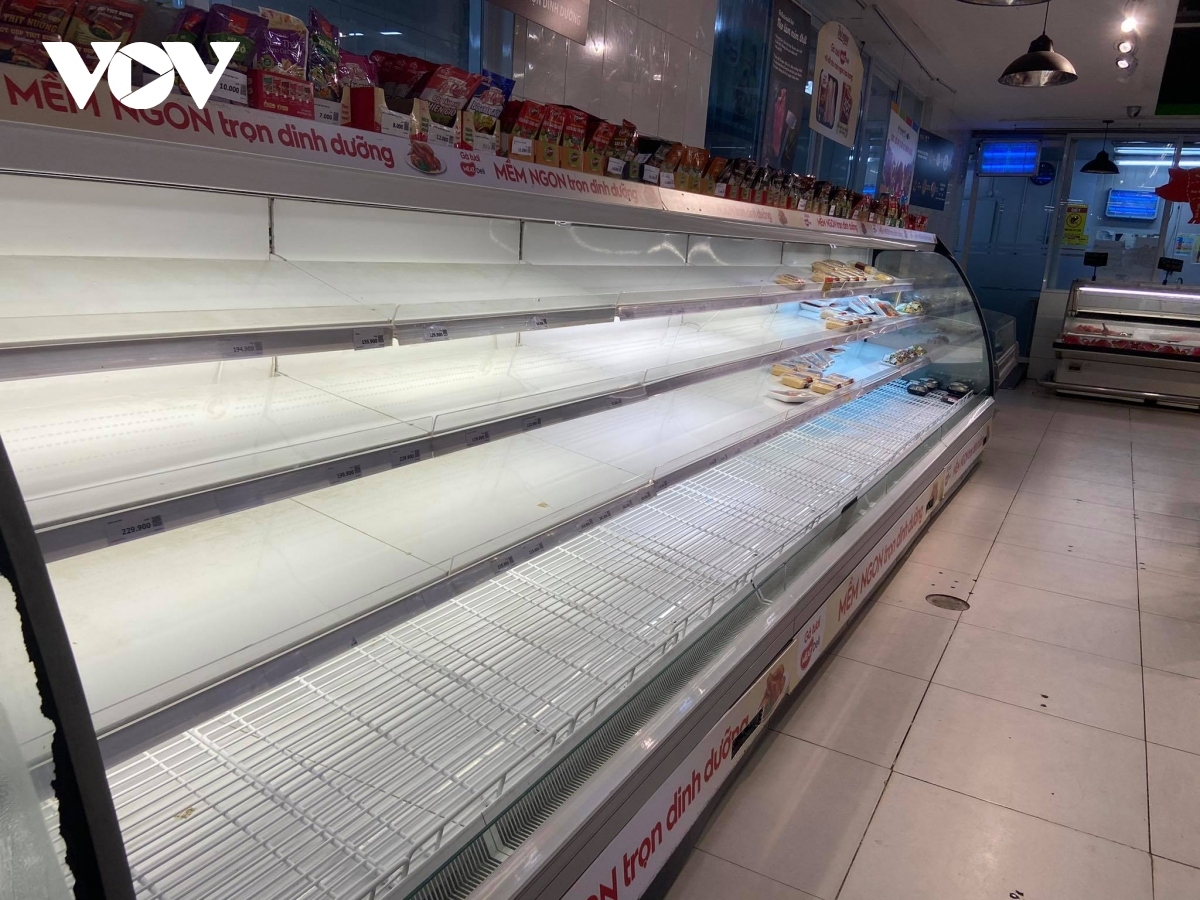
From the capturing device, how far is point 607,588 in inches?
90.8

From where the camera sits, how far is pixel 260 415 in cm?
155

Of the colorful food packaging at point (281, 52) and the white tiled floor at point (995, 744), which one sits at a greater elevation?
the colorful food packaging at point (281, 52)

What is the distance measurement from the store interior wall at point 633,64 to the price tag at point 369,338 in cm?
177

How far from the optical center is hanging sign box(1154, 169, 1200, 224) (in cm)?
876

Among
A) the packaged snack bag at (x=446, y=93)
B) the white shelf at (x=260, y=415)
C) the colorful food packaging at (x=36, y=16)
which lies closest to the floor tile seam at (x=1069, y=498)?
the white shelf at (x=260, y=415)

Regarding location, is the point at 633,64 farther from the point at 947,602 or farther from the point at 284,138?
the point at 947,602

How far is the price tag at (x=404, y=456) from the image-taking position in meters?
1.41

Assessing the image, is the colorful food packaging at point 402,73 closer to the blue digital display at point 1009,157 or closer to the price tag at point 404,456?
the price tag at point 404,456

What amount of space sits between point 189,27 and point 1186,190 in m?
10.7

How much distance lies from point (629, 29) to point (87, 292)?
2626mm

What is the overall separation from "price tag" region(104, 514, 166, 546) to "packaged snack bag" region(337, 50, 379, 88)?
0.86 m

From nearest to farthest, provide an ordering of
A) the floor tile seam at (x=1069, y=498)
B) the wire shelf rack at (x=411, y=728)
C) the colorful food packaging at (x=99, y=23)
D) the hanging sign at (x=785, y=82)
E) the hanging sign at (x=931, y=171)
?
the colorful food packaging at (x=99, y=23) → the wire shelf rack at (x=411, y=728) → the hanging sign at (x=785, y=82) → the floor tile seam at (x=1069, y=498) → the hanging sign at (x=931, y=171)

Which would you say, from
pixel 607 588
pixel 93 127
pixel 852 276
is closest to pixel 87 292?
pixel 93 127

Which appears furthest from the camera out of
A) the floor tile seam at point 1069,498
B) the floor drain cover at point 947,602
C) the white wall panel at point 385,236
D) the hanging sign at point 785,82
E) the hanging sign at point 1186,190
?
the hanging sign at point 1186,190
